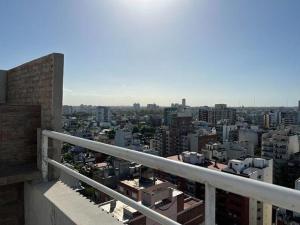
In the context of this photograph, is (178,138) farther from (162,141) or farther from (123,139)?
(123,139)

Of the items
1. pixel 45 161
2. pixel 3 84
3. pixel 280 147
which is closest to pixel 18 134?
pixel 45 161

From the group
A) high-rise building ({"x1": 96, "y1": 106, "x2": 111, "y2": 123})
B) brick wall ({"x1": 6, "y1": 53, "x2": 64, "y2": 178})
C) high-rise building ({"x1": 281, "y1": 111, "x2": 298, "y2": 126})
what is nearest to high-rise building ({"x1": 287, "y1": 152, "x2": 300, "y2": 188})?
brick wall ({"x1": 6, "y1": 53, "x2": 64, "y2": 178})

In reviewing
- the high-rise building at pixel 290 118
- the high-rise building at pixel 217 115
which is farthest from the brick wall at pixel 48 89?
the high-rise building at pixel 290 118

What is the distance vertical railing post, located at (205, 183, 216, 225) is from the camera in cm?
76

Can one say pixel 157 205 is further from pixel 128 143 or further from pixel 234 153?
pixel 128 143

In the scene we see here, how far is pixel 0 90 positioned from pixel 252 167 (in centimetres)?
1643

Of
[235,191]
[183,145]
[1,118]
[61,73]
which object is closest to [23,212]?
[1,118]

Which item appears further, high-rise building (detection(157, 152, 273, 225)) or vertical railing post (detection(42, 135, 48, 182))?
high-rise building (detection(157, 152, 273, 225))

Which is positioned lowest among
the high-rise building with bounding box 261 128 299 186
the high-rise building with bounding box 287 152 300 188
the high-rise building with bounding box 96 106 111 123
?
the high-rise building with bounding box 287 152 300 188

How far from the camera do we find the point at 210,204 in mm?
765

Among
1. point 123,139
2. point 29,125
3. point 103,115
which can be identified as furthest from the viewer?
point 103,115

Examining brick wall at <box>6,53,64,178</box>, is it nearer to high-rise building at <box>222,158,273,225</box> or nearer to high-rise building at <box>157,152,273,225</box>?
high-rise building at <box>157,152,273,225</box>

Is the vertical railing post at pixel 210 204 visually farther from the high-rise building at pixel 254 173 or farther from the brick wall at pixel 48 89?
the high-rise building at pixel 254 173

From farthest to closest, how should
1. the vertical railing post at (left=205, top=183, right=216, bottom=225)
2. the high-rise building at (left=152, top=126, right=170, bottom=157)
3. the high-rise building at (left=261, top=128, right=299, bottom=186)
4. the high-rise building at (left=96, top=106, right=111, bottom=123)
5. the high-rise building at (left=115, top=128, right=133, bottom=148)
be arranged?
the high-rise building at (left=96, top=106, right=111, bottom=123) → the high-rise building at (left=152, top=126, right=170, bottom=157) → the high-rise building at (left=115, top=128, right=133, bottom=148) → the high-rise building at (left=261, top=128, right=299, bottom=186) → the vertical railing post at (left=205, top=183, right=216, bottom=225)
